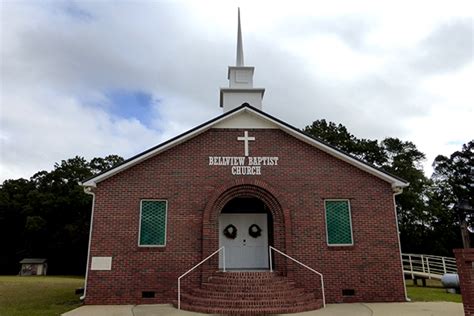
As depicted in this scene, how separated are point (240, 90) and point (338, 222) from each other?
26.5ft

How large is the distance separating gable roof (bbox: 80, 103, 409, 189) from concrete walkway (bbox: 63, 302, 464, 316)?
12.9 ft

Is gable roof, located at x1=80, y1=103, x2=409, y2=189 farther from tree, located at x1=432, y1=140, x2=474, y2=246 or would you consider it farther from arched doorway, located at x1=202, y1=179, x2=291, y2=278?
tree, located at x1=432, y1=140, x2=474, y2=246

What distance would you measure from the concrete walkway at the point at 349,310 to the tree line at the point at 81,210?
87.5ft

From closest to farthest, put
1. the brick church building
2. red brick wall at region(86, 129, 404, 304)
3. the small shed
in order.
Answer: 1. the brick church building
2. red brick wall at region(86, 129, 404, 304)
3. the small shed

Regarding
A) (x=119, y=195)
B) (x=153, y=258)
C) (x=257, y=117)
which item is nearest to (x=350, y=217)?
(x=257, y=117)

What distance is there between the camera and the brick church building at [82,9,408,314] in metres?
11.8

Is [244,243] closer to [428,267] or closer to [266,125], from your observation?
[266,125]

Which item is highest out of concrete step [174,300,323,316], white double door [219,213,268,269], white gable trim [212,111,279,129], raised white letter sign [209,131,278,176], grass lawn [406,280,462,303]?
white gable trim [212,111,279,129]

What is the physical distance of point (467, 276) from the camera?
7.99 m

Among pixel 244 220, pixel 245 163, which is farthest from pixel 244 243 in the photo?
pixel 245 163

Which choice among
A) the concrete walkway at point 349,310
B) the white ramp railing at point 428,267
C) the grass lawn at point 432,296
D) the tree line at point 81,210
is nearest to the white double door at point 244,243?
the concrete walkway at point 349,310

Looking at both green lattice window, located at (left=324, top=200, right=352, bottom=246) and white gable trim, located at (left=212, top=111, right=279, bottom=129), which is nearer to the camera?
green lattice window, located at (left=324, top=200, right=352, bottom=246)

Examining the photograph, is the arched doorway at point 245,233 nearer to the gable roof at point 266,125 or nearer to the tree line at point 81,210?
the gable roof at point 266,125

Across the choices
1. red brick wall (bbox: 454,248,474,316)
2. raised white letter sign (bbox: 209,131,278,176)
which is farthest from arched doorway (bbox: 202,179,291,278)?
red brick wall (bbox: 454,248,474,316)
